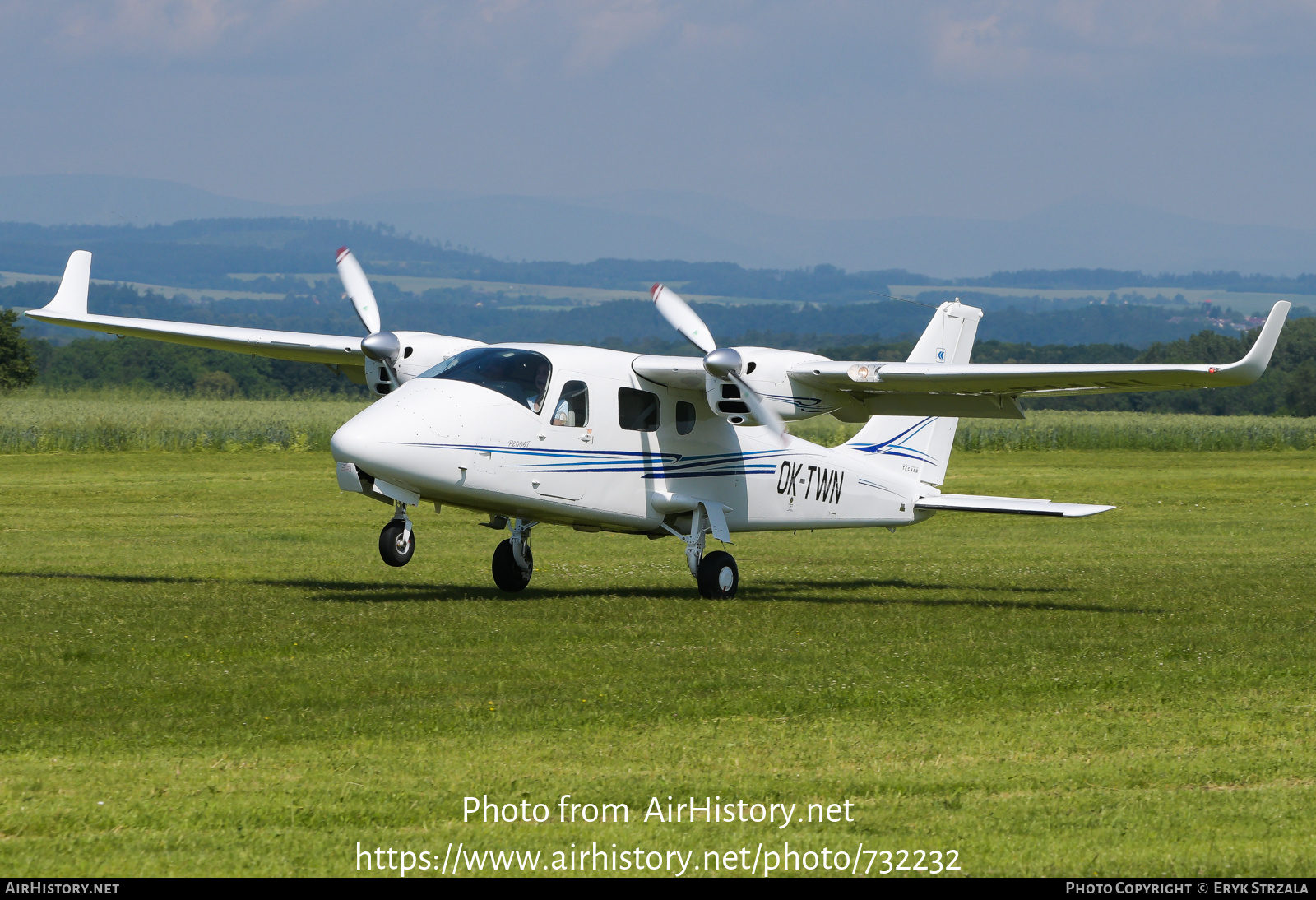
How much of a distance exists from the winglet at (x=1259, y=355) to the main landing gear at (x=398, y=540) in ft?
28.5

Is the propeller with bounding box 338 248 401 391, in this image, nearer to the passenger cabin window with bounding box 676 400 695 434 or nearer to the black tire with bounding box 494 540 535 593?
the black tire with bounding box 494 540 535 593

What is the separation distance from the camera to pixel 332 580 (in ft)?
66.0

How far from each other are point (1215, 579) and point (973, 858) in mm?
15179

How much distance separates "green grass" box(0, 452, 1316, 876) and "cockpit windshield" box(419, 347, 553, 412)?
2.44 m

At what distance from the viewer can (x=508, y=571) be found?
18609mm

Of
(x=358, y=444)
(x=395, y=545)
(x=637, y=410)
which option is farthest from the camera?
(x=637, y=410)

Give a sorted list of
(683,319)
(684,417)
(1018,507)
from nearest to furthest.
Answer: (683,319), (684,417), (1018,507)

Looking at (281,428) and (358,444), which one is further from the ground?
(358,444)

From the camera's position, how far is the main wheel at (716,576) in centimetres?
1828

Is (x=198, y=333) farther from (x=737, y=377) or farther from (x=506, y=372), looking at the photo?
(x=737, y=377)

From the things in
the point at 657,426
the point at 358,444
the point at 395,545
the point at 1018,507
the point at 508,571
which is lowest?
the point at 508,571

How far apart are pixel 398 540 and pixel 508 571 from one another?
2702mm

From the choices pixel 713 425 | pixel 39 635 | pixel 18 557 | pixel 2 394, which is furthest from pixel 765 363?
pixel 2 394

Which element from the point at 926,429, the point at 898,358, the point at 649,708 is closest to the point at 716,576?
the point at 926,429
